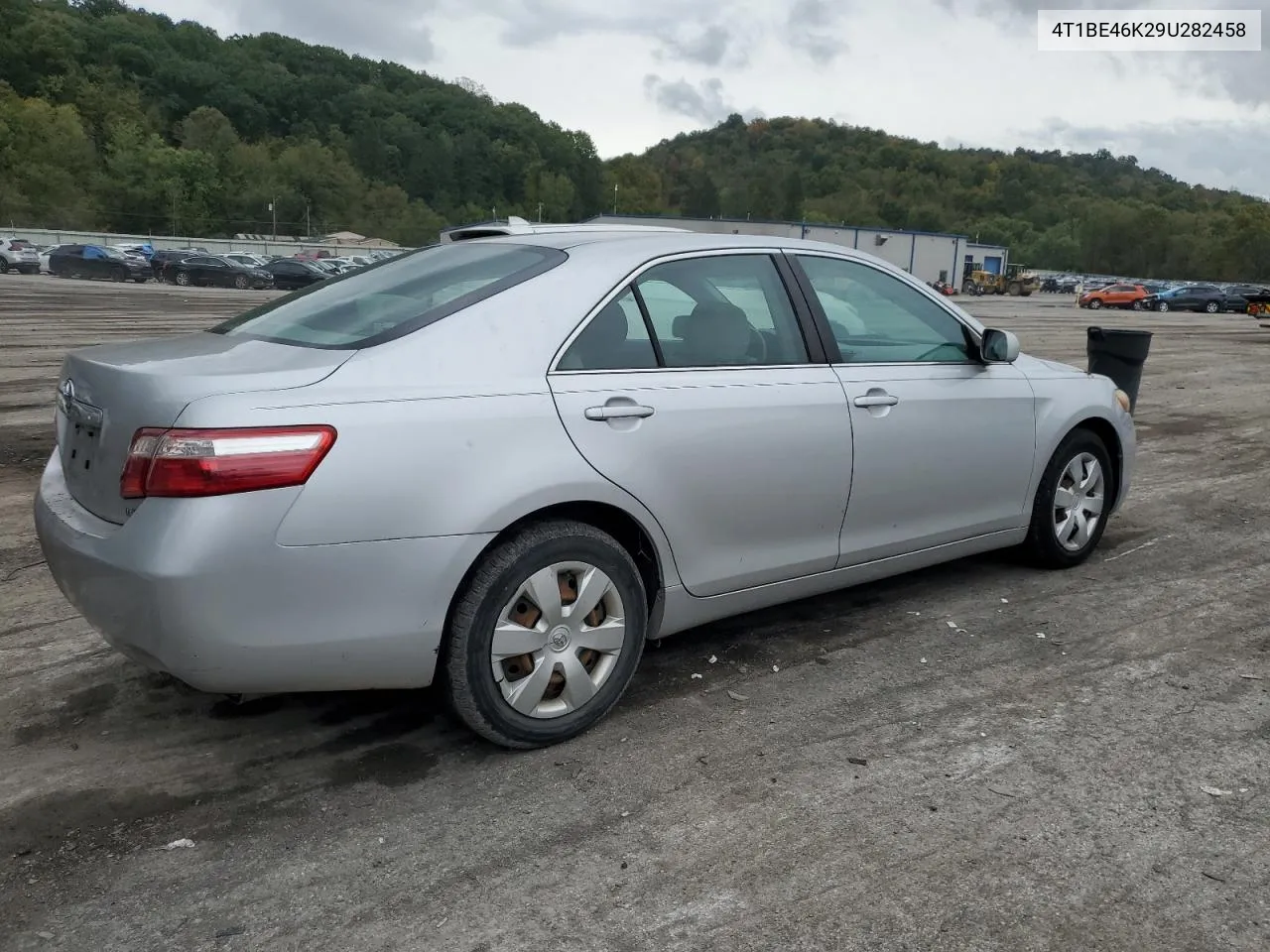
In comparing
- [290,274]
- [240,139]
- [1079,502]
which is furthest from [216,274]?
[240,139]

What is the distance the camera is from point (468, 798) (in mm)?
3016

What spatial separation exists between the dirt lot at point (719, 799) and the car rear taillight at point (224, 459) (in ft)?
3.12

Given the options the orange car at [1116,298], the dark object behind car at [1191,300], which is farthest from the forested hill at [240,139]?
the dark object behind car at [1191,300]

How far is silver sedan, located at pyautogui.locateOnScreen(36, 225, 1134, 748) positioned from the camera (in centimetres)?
275

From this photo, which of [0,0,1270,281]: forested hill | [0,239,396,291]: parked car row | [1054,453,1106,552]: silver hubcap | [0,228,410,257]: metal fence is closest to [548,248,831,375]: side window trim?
[1054,453,1106,552]: silver hubcap

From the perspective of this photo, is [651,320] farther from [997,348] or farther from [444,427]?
[997,348]

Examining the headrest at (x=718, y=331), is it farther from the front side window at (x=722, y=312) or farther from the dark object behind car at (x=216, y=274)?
the dark object behind car at (x=216, y=274)

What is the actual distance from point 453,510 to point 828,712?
1.53 meters

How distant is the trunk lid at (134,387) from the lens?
2811 millimetres

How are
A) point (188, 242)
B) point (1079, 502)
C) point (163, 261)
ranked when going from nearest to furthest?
point (1079, 502) → point (163, 261) → point (188, 242)

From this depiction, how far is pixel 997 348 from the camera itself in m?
4.52

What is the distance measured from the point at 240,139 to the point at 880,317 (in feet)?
434

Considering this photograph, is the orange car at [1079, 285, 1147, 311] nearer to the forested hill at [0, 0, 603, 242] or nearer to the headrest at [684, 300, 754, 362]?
the headrest at [684, 300, 754, 362]

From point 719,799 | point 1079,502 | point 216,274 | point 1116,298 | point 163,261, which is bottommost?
point 719,799
